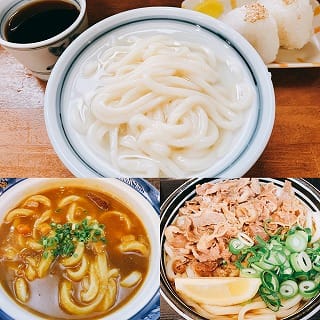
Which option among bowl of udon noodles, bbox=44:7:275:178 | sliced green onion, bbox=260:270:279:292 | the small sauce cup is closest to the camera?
sliced green onion, bbox=260:270:279:292

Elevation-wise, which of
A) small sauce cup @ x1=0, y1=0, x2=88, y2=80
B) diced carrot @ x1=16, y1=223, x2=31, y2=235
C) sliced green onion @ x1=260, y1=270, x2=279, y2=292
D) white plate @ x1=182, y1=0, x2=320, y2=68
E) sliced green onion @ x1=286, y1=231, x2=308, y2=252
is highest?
small sauce cup @ x1=0, y1=0, x2=88, y2=80

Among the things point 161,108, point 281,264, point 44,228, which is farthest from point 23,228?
point 281,264

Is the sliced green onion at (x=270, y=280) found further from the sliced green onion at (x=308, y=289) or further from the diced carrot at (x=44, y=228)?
the diced carrot at (x=44, y=228)

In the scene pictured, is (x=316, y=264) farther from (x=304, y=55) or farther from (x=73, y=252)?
(x=304, y=55)

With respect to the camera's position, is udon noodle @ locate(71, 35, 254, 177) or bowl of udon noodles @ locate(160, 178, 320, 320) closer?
bowl of udon noodles @ locate(160, 178, 320, 320)

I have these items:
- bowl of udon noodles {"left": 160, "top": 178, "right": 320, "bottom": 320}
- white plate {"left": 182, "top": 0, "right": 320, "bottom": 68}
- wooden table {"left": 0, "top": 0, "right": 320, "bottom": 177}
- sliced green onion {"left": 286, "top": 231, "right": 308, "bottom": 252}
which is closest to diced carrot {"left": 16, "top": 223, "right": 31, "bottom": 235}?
wooden table {"left": 0, "top": 0, "right": 320, "bottom": 177}

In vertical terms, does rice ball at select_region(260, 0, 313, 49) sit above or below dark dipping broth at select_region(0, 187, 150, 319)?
above

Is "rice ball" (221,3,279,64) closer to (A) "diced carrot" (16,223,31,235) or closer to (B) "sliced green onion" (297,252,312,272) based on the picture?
(B) "sliced green onion" (297,252,312,272)

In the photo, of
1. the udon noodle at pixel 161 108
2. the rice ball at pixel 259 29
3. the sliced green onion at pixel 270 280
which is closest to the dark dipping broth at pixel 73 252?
the udon noodle at pixel 161 108

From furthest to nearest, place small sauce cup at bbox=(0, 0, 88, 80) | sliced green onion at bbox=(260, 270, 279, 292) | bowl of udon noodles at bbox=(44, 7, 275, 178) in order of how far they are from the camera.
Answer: small sauce cup at bbox=(0, 0, 88, 80)
bowl of udon noodles at bbox=(44, 7, 275, 178)
sliced green onion at bbox=(260, 270, 279, 292)
